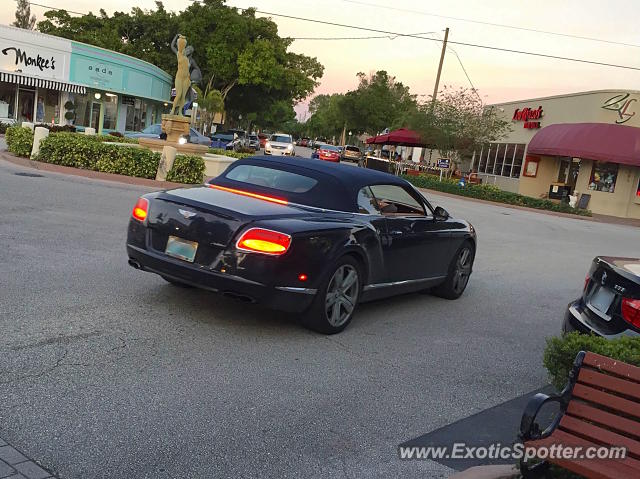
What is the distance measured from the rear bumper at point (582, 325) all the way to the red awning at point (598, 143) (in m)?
26.6

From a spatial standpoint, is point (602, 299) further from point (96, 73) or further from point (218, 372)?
point (96, 73)

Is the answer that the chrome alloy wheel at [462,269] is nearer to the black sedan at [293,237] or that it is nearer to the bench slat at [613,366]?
the black sedan at [293,237]

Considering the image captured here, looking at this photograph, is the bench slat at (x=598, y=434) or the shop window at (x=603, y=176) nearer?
the bench slat at (x=598, y=434)

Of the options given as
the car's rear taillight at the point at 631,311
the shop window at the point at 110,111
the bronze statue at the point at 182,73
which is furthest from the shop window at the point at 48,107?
the car's rear taillight at the point at 631,311

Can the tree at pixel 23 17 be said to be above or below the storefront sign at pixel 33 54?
above

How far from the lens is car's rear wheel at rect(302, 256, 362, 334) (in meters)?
5.88

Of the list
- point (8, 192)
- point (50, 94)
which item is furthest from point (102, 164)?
point (50, 94)

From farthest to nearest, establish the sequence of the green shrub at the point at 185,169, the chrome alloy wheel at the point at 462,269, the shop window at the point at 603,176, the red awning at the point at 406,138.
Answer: the red awning at the point at 406,138
the shop window at the point at 603,176
the green shrub at the point at 185,169
the chrome alloy wheel at the point at 462,269

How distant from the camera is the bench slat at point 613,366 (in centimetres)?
321

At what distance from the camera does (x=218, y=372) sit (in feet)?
15.9

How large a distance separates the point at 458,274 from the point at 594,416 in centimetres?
530

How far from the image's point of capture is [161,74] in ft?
162

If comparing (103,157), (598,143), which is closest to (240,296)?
(103,157)

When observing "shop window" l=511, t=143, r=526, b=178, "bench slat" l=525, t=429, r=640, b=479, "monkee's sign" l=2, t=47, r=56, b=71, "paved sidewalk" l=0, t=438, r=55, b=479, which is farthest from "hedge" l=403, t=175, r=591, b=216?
"paved sidewalk" l=0, t=438, r=55, b=479
